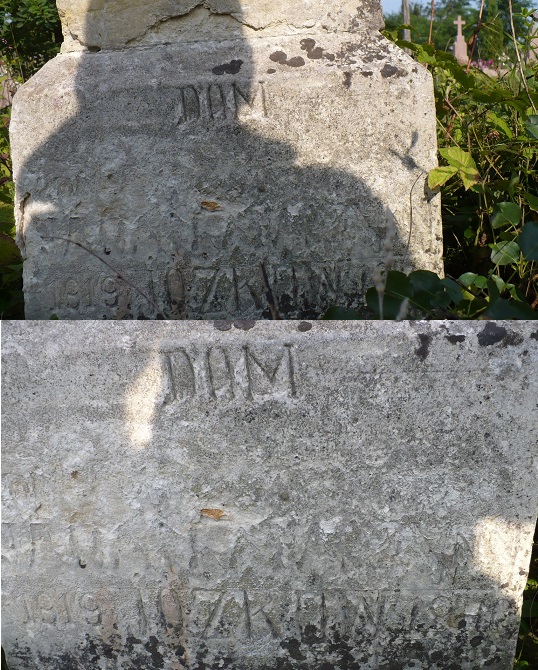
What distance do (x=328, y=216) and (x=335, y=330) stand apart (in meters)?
0.77

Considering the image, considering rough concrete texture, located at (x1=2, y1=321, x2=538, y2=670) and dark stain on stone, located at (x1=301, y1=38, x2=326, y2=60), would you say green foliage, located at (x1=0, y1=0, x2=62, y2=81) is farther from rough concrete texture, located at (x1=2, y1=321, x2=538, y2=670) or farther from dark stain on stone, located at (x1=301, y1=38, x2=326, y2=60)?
rough concrete texture, located at (x1=2, y1=321, x2=538, y2=670)

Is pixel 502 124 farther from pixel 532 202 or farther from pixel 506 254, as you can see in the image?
pixel 506 254

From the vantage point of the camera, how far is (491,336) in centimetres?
159

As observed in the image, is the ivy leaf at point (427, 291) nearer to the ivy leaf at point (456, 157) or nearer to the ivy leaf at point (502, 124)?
the ivy leaf at point (456, 157)

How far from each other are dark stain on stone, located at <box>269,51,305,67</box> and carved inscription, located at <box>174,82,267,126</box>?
10 cm

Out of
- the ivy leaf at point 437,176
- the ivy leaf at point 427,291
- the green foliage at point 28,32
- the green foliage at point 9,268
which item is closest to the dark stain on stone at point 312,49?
the ivy leaf at point 437,176

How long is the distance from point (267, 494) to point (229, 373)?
313 millimetres

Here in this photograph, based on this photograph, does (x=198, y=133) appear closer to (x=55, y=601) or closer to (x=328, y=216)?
(x=328, y=216)

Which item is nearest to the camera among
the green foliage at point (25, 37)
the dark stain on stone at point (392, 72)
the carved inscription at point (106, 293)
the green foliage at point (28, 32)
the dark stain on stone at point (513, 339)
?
the dark stain on stone at point (513, 339)

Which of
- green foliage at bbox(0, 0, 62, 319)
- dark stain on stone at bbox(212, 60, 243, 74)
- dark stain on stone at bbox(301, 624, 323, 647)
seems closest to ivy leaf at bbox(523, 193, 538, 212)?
dark stain on stone at bbox(212, 60, 243, 74)

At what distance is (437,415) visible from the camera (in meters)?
1.64

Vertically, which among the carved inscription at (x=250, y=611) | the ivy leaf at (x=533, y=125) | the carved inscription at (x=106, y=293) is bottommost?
the carved inscription at (x=250, y=611)

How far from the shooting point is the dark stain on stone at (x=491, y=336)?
5.21 feet

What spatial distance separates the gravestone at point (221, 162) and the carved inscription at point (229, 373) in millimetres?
676
